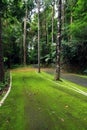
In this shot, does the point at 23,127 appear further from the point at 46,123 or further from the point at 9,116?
the point at 9,116

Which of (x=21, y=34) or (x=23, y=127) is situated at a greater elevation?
(x=21, y=34)

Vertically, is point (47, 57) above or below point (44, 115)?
below

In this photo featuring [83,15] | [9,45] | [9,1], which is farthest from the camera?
[9,45]

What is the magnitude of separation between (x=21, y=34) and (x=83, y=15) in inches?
993

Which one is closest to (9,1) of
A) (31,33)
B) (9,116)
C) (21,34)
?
(9,116)

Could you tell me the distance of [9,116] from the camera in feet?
21.6

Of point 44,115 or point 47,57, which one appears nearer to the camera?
point 44,115

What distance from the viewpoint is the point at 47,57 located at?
131ft

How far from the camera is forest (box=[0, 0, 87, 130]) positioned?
7354 mm

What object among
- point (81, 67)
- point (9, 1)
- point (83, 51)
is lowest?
point (81, 67)

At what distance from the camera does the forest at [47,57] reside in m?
7.35

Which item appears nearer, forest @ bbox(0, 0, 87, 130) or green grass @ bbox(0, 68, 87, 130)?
green grass @ bbox(0, 68, 87, 130)

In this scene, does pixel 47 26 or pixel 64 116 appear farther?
pixel 47 26

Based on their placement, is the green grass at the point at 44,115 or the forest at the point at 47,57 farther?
the forest at the point at 47,57
